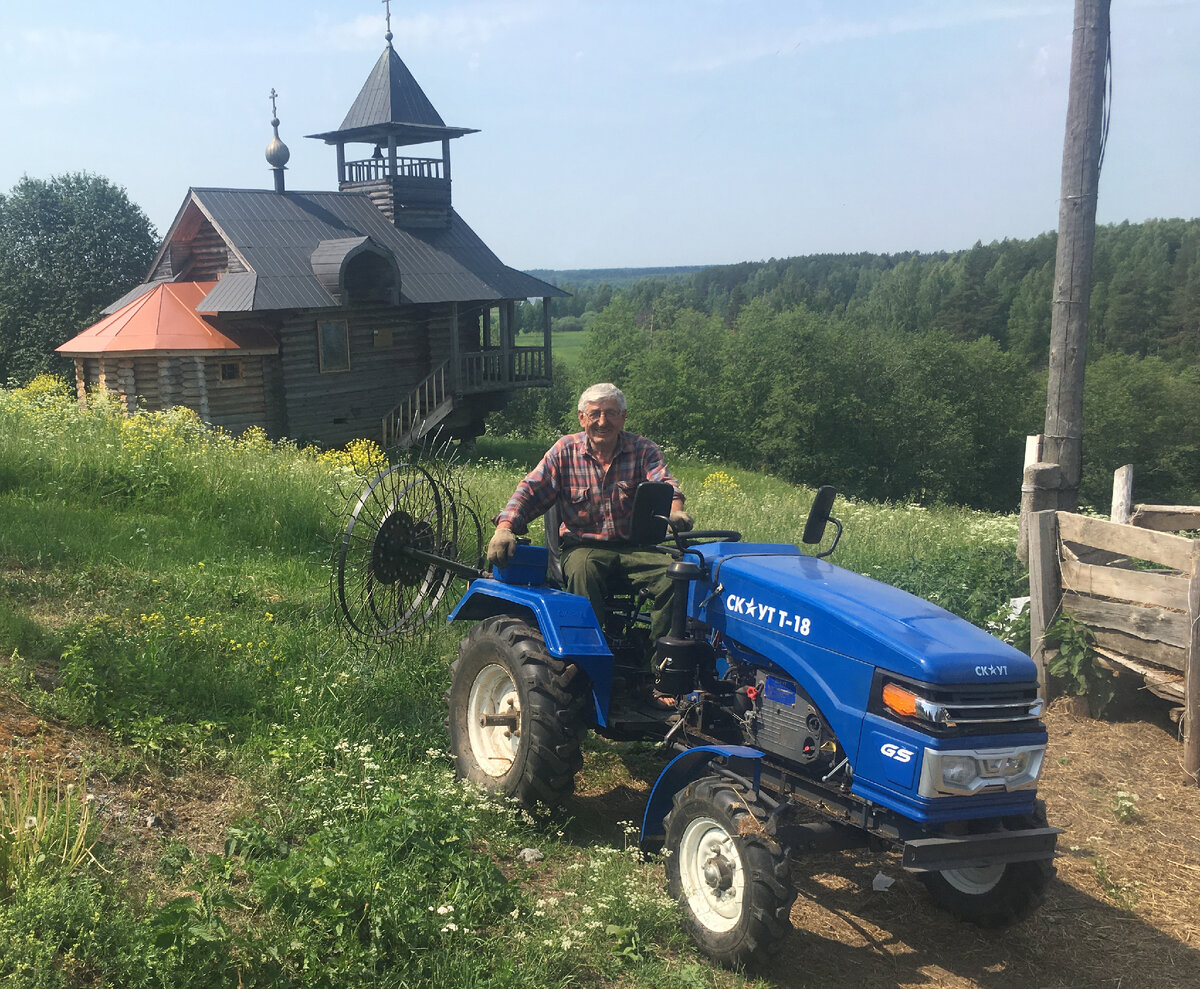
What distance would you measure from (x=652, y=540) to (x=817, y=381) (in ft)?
177

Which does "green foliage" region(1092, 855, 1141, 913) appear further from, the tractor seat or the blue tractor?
the tractor seat

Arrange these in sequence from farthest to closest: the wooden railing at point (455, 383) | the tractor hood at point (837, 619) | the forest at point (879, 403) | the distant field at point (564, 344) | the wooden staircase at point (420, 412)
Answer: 1. the distant field at point (564, 344)
2. the forest at point (879, 403)
3. the wooden railing at point (455, 383)
4. the wooden staircase at point (420, 412)
5. the tractor hood at point (837, 619)

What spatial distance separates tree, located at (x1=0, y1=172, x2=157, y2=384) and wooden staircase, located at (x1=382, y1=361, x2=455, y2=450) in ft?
62.1

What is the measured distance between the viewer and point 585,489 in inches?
204

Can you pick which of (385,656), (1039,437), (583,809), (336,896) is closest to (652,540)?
(583,809)

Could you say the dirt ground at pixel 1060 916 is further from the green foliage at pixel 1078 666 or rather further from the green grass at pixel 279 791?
the green foliage at pixel 1078 666

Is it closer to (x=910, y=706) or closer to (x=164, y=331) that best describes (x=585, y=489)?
(x=910, y=706)

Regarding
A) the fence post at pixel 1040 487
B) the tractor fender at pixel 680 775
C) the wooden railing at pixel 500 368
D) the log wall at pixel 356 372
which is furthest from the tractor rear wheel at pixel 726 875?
the wooden railing at pixel 500 368

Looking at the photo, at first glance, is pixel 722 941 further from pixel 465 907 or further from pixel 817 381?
pixel 817 381

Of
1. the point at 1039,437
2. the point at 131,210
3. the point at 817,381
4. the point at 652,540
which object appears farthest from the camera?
the point at 817,381

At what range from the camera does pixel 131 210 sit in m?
40.8

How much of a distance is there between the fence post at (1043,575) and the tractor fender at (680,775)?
3539 millimetres

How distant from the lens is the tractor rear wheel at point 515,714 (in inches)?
184

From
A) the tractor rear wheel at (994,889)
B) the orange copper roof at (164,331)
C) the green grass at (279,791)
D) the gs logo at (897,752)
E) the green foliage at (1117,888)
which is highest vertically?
the orange copper roof at (164,331)
